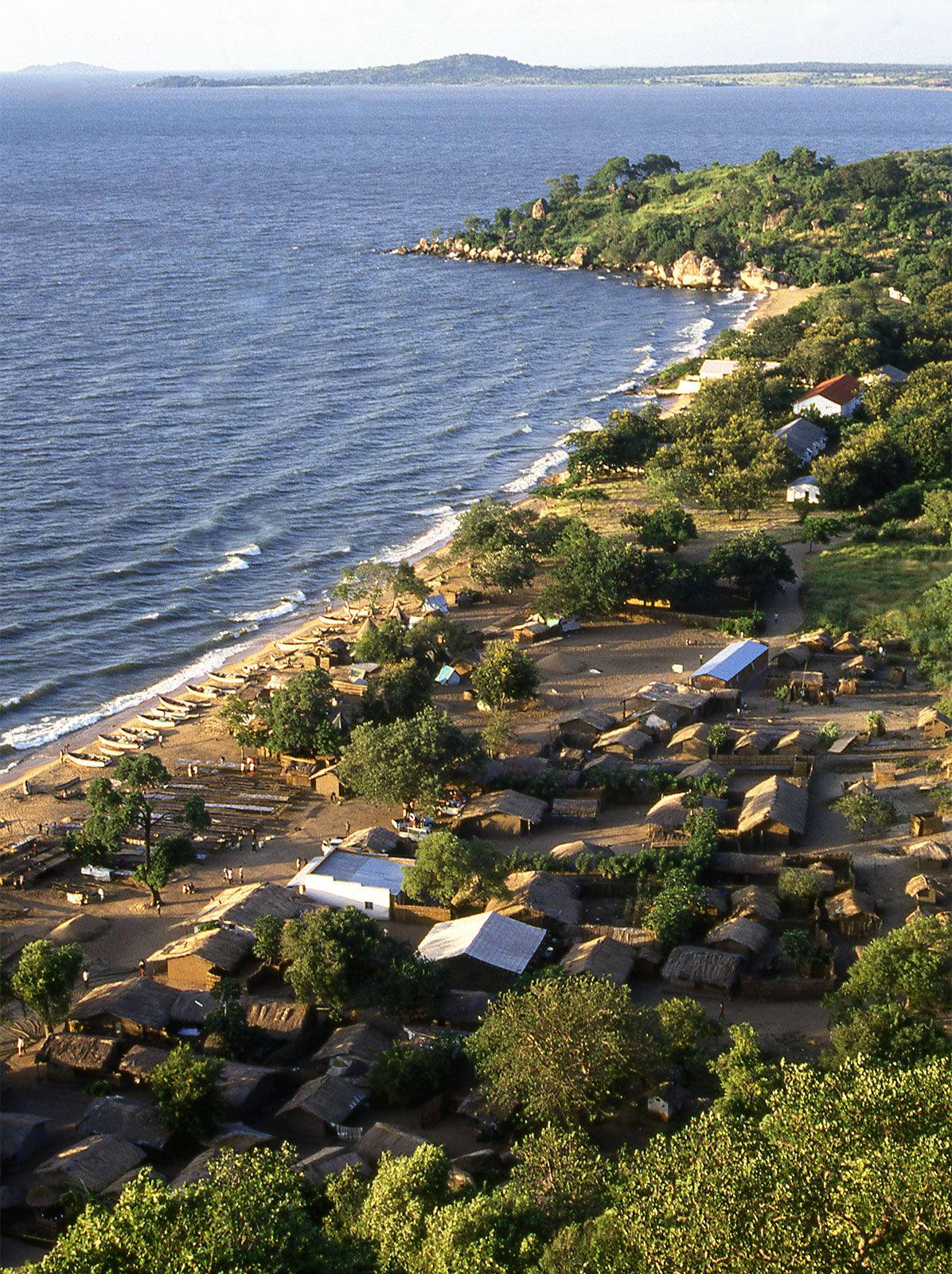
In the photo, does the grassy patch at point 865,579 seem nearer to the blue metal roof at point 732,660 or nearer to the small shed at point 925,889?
the blue metal roof at point 732,660

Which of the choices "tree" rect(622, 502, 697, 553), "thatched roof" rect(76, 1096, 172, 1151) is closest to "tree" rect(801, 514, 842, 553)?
"tree" rect(622, 502, 697, 553)

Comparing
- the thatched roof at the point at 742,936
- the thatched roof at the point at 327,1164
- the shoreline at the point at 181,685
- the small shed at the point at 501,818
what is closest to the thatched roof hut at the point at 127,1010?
the thatched roof at the point at 327,1164

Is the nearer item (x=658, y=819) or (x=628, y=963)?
(x=628, y=963)

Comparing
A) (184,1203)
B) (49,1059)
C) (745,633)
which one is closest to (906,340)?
(745,633)

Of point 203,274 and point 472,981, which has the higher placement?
point 203,274

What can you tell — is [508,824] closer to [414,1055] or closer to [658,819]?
[658,819]

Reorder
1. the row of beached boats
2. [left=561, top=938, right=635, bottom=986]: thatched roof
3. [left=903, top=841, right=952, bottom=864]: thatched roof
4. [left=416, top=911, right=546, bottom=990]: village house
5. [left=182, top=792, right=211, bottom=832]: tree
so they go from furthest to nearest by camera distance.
Result: the row of beached boats < [left=182, top=792, right=211, bottom=832]: tree < [left=903, top=841, right=952, bottom=864]: thatched roof < [left=416, top=911, right=546, bottom=990]: village house < [left=561, top=938, right=635, bottom=986]: thatched roof

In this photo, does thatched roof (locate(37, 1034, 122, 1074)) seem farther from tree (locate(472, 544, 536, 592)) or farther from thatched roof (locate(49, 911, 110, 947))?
tree (locate(472, 544, 536, 592))
